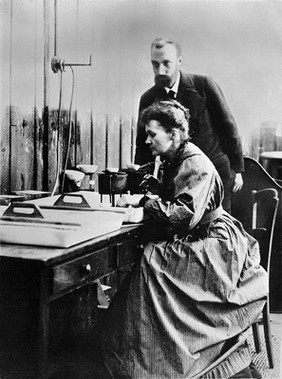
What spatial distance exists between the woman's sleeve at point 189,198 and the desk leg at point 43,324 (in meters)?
0.78

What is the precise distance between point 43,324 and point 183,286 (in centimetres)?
76

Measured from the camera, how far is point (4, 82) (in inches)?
92.0

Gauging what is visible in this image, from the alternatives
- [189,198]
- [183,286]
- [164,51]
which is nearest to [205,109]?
[164,51]

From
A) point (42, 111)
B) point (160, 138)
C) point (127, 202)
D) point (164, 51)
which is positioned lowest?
point (127, 202)

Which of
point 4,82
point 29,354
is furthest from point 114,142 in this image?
point 29,354

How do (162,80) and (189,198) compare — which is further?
(162,80)

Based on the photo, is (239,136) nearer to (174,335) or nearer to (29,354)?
(174,335)

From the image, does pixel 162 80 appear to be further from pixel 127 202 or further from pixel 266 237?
pixel 266 237

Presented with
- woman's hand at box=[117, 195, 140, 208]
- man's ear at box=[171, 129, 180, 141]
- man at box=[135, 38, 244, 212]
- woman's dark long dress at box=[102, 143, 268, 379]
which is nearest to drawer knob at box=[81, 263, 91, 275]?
woman's dark long dress at box=[102, 143, 268, 379]

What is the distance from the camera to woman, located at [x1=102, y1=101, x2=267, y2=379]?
6.89 ft

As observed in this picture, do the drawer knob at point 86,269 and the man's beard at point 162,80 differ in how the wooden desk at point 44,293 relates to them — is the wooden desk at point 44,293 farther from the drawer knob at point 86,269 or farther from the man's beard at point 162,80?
the man's beard at point 162,80

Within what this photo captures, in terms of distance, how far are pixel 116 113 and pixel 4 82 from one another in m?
0.86

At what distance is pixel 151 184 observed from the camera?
8.70 ft

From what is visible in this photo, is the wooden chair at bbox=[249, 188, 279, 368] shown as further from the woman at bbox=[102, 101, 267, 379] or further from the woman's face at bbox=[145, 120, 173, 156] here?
the woman's face at bbox=[145, 120, 173, 156]
